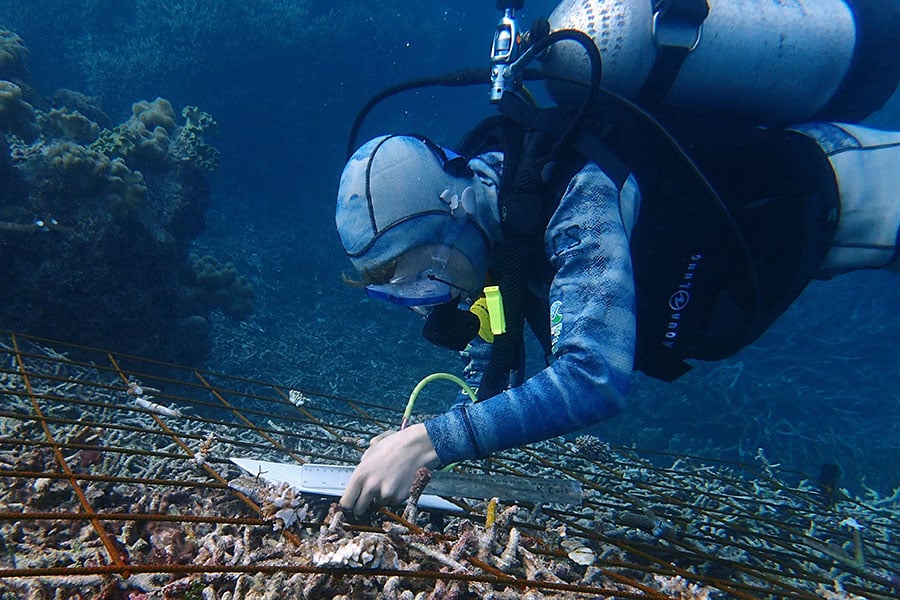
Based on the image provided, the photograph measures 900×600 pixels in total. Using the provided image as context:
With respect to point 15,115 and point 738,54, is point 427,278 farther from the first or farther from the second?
point 15,115

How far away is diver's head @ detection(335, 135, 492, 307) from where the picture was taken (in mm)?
2178

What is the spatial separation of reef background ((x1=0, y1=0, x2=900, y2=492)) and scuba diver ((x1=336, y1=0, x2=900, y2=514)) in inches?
207

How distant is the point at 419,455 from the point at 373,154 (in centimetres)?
131

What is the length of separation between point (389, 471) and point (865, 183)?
2768 millimetres

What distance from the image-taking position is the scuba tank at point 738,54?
7.45 ft

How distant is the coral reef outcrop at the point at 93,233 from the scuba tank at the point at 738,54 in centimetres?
565

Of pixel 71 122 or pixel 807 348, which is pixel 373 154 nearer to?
pixel 71 122

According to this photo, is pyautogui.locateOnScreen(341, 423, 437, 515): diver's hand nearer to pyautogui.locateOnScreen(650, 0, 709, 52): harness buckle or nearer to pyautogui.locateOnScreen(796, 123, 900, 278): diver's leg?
pyautogui.locateOnScreen(650, 0, 709, 52): harness buckle

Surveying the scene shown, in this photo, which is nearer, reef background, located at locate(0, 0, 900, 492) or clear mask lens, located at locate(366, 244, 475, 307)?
clear mask lens, located at locate(366, 244, 475, 307)

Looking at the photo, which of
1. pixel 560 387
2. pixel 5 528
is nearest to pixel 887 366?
pixel 560 387

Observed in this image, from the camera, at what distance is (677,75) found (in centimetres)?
238

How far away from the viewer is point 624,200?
212 centimetres

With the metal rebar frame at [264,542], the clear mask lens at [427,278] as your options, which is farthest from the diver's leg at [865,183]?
the clear mask lens at [427,278]

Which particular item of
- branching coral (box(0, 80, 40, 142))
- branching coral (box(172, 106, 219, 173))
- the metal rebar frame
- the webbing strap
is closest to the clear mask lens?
the metal rebar frame
